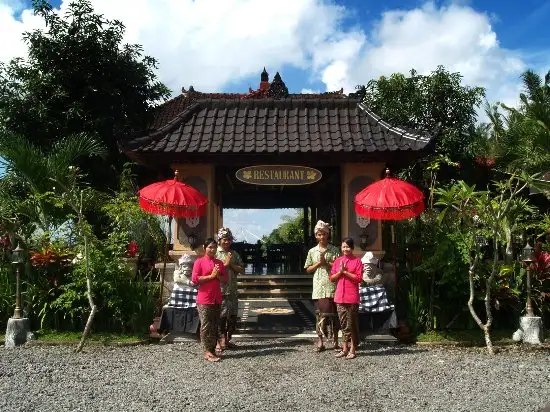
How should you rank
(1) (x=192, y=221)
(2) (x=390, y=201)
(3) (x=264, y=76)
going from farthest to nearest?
(3) (x=264, y=76), (1) (x=192, y=221), (2) (x=390, y=201)

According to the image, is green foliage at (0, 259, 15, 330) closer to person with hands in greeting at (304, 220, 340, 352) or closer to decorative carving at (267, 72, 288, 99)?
person with hands in greeting at (304, 220, 340, 352)

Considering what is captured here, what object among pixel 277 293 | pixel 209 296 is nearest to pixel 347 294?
pixel 209 296

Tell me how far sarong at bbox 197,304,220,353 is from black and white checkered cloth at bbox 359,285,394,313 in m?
2.37

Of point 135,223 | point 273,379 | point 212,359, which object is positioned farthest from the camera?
point 135,223

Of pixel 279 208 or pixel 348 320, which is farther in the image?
pixel 279 208

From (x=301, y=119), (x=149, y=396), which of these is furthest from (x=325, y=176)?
(x=149, y=396)

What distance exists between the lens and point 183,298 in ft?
27.0

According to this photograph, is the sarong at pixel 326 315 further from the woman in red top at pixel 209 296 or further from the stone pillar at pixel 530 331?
the stone pillar at pixel 530 331

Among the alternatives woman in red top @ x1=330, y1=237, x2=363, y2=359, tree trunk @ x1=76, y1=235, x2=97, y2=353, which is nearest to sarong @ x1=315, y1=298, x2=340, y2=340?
woman in red top @ x1=330, y1=237, x2=363, y2=359

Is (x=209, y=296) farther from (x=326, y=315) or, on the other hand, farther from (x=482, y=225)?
(x=482, y=225)

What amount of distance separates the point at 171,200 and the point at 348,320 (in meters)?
3.00

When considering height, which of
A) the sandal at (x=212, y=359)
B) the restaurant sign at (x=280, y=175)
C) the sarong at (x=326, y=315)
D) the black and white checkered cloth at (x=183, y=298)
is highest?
the restaurant sign at (x=280, y=175)

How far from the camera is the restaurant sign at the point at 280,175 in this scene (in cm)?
902

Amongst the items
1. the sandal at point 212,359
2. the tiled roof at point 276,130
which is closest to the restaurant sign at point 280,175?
the tiled roof at point 276,130
